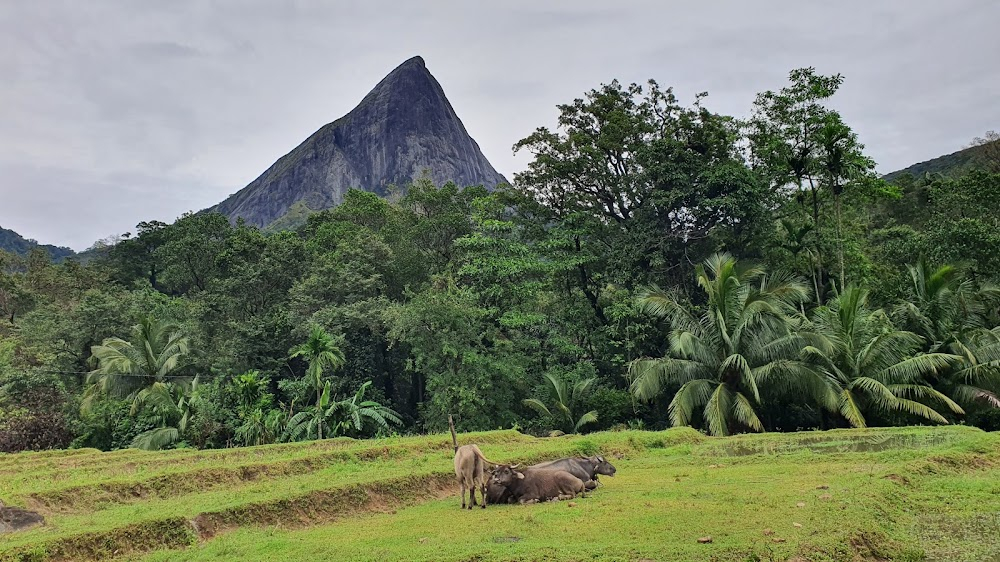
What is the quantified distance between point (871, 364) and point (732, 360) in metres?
4.38

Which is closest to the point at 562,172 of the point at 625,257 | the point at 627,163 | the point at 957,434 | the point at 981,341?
the point at 627,163

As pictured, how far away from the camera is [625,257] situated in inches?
1008

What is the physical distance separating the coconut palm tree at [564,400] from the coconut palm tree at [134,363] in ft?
52.1

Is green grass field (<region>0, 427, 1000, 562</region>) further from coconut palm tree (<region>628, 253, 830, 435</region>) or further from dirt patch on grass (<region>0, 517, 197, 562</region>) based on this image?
coconut palm tree (<region>628, 253, 830, 435</region>)

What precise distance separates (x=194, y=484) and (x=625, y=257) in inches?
742

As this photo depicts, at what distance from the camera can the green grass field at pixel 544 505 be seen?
5875 mm

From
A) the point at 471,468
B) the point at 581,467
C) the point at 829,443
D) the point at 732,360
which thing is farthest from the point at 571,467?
the point at 732,360

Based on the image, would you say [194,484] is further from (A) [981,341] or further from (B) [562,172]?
(A) [981,341]

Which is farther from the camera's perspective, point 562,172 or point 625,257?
point 562,172

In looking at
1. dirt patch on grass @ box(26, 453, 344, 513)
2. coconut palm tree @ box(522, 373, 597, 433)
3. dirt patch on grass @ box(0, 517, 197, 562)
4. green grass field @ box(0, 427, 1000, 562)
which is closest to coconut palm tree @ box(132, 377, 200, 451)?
green grass field @ box(0, 427, 1000, 562)

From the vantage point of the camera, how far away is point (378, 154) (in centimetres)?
13300

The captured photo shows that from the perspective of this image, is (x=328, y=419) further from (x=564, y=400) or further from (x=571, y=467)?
(x=571, y=467)

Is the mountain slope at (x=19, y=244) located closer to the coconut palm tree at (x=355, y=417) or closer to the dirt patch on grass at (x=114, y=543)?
the coconut palm tree at (x=355, y=417)

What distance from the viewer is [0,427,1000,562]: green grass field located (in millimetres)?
5875
